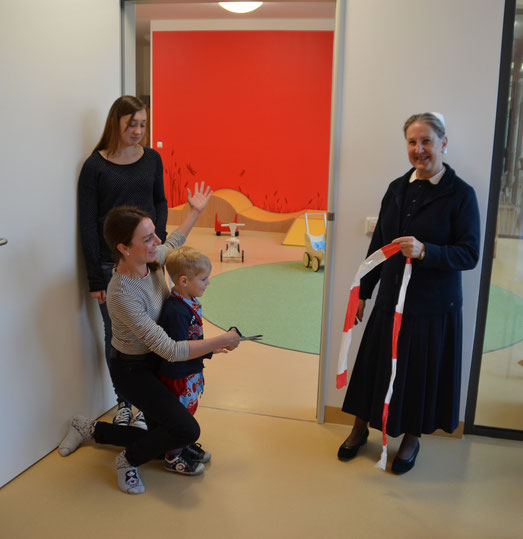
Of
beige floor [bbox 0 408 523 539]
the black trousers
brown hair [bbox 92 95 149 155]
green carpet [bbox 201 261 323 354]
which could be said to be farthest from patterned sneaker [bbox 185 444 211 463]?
green carpet [bbox 201 261 323 354]

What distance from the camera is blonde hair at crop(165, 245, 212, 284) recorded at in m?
2.12

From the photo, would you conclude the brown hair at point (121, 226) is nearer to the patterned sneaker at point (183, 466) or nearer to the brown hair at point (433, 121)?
the patterned sneaker at point (183, 466)

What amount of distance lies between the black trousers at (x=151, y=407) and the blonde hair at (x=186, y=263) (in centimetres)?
37

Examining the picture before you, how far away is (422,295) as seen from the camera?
2.28 m

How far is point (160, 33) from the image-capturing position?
376 inches

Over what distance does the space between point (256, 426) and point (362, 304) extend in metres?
0.84

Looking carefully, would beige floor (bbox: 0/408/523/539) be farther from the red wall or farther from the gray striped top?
the red wall

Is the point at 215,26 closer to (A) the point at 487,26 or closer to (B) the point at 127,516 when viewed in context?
(A) the point at 487,26

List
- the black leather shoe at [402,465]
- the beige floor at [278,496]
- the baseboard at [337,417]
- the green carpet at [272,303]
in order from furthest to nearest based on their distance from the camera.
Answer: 1. the green carpet at [272,303]
2. the baseboard at [337,417]
3. the black leather shoe at [402,465]
4. the beige floor at [278,496]

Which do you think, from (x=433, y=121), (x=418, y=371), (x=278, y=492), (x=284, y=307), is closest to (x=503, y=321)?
(x=418, y=371)

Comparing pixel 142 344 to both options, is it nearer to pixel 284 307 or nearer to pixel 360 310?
pixel 360 310

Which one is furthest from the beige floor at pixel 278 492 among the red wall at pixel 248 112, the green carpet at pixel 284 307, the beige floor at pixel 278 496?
the red wall at pixel 248 112

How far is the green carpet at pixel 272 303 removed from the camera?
4.28 meters

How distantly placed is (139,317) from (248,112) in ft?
26.2
